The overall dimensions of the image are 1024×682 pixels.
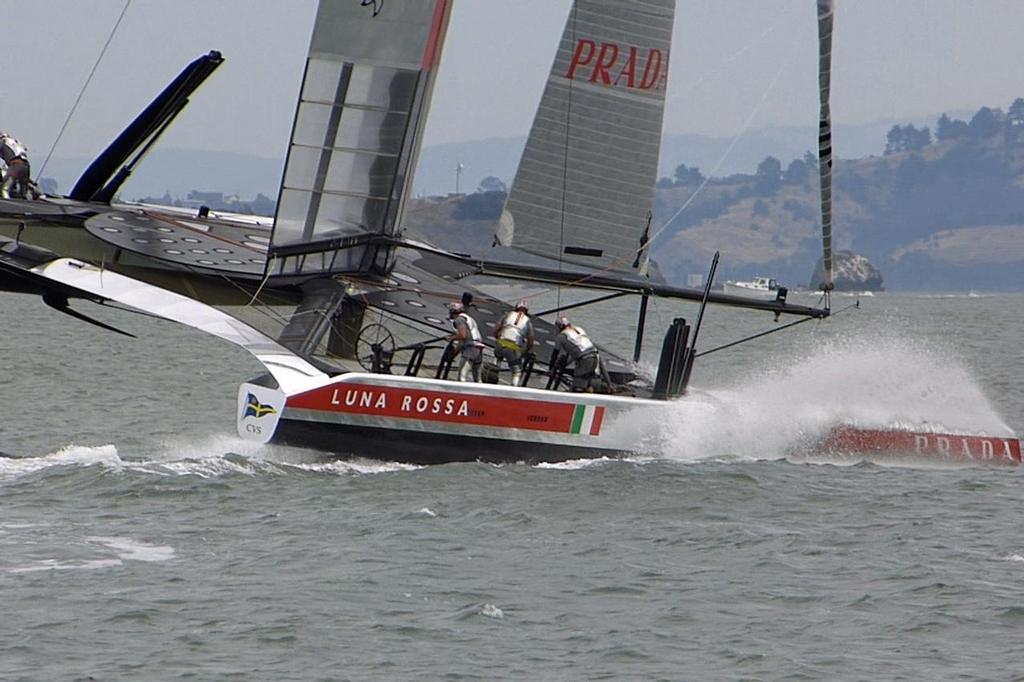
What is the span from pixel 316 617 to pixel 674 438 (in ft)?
20.0

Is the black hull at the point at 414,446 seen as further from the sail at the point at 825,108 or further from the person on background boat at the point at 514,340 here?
the sail at the point at 825,108

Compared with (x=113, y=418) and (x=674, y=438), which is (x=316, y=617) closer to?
(x=674, y=438)

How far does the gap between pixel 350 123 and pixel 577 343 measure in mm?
3485

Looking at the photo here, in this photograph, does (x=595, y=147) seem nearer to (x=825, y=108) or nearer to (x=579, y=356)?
(x=825, y=108)

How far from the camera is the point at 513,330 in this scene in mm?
15000

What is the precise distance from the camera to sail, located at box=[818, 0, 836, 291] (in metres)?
16.6

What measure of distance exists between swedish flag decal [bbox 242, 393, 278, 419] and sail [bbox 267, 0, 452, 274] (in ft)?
8.35

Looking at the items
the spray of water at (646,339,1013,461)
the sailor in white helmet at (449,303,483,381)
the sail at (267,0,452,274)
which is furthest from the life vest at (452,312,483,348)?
the sail at (267,0,452,274)

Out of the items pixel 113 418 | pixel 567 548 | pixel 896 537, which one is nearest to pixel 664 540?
pixel 567 548

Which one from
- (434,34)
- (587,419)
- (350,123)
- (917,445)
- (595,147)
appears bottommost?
(587,419)

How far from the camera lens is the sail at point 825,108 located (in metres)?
16.6

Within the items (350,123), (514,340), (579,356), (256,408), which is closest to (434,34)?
(350,123)

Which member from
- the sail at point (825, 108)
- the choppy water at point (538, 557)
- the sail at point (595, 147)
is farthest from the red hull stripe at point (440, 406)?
the sail at point (595, 147)

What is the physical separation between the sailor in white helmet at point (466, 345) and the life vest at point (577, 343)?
826 millimetres
